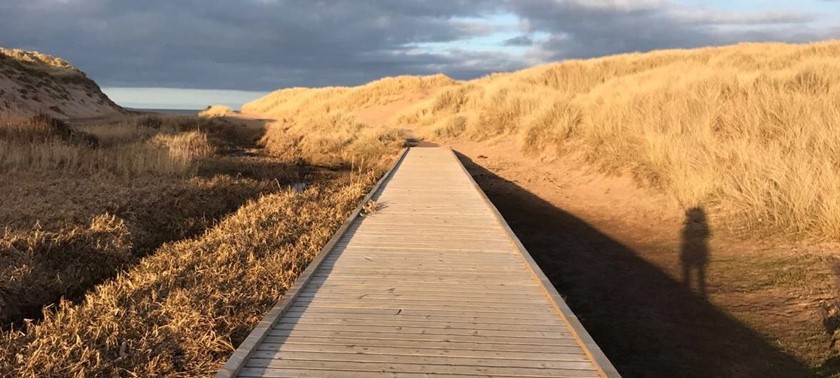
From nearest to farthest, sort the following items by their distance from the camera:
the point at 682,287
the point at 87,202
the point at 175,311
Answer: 1. the point at 175,311
2. the point at 682,287
3. the point at 87,202

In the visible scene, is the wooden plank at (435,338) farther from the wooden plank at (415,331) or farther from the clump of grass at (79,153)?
the clump of grass at (79,153)

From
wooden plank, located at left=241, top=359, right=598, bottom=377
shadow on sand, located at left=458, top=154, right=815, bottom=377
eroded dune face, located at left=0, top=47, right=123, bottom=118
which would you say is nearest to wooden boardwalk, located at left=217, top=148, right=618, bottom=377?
wooden plank, located at left=241, top=359, right=598, bottom=377

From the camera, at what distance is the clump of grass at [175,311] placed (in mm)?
3793

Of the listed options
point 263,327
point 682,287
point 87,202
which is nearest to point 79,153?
point 87,202

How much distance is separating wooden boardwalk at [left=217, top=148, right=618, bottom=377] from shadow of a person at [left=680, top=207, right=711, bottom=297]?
2228 mm

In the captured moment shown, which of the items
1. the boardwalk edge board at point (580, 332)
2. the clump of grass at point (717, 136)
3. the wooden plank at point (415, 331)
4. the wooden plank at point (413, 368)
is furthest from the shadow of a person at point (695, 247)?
the wooden plank at point (413, 368)

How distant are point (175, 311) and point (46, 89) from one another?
36377mm

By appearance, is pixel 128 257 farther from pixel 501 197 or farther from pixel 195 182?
pixel 501 197

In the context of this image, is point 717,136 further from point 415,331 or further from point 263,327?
point 263,327

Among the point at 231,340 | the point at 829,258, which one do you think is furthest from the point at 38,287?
the point at 829,258

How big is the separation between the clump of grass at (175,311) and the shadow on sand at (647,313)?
308 cm

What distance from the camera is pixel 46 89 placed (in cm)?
3403

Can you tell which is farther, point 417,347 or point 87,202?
point 87,202

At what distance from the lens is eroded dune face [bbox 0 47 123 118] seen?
29078mm
